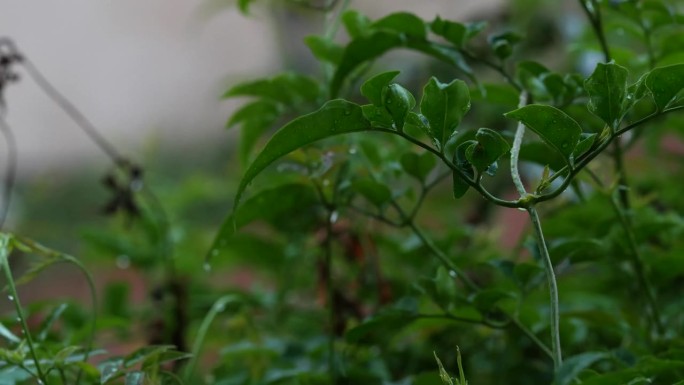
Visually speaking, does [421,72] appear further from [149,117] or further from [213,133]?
[149,117]

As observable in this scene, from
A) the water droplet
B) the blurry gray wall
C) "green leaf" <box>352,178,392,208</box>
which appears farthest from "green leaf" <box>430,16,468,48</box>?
the blurry gray wall

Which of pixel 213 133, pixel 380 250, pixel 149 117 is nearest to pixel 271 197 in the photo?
pixel 380 250

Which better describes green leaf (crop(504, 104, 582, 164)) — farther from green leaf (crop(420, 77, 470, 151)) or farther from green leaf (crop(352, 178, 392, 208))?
green leaf (crop(352, 178, 392, 208))

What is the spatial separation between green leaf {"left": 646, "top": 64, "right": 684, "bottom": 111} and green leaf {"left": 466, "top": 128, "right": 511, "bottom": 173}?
8 cm

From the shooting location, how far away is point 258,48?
92.9 inches

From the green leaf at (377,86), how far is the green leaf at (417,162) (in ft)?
0.47

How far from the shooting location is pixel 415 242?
2.35 ft

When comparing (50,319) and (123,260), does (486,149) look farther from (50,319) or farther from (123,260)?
(123,260)

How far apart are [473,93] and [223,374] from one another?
1.06ft

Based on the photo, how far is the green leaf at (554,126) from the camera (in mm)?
391

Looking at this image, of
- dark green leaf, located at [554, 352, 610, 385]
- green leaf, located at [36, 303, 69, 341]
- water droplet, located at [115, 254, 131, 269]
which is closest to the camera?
dark green leaf, located at [554, 352, 610, 385]

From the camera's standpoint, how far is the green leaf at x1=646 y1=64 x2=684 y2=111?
1.30 ft

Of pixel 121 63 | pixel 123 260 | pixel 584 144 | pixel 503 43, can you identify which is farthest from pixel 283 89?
pixel 121 63

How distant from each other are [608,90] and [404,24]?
20 cm
